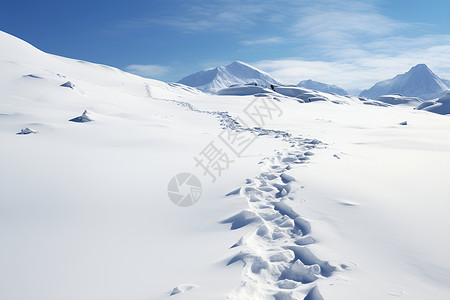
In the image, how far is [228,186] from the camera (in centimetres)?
575

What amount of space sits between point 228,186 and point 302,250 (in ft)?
8.56

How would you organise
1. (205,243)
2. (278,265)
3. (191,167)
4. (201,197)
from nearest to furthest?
(278,265)
(205,243)
(201,197)
(191,167)

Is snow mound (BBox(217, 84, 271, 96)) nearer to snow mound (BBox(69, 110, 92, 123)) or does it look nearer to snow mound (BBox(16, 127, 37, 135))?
snow mound (BBox(69, 110, 92, 123))

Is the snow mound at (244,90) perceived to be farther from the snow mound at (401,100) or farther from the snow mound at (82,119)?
the snow mound at (401,100)

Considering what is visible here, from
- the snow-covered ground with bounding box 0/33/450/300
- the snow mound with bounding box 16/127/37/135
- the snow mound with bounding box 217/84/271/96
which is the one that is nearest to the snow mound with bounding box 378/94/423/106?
the snow mound with bounding box 217/84/271/96

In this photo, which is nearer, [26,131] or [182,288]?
[182,288]

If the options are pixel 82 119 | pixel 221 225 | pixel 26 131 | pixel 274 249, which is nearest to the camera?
pixel 274 249

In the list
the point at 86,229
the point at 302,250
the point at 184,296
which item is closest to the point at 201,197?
the point at 86,229

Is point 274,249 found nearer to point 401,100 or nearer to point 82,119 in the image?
point 82,119

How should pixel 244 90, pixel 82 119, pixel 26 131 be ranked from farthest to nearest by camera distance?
pixel 244 90 < pixel 82 119 < pixel 26 131

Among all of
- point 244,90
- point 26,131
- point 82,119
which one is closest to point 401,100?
point 244,90

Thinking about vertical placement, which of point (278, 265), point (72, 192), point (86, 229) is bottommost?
point (278, 265)

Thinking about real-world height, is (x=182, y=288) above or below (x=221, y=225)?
below

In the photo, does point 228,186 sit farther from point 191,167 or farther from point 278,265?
point 278,265
